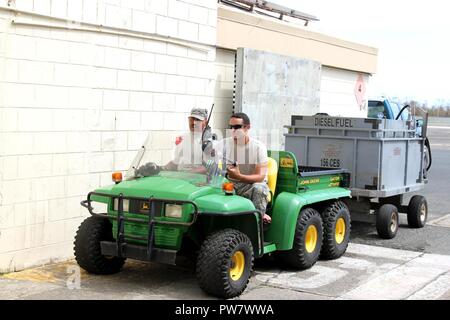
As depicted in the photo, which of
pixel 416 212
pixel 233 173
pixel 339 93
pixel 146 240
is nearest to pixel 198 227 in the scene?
pixel 146 240

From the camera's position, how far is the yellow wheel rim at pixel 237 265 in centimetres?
614

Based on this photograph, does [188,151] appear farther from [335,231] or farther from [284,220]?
[335,231]

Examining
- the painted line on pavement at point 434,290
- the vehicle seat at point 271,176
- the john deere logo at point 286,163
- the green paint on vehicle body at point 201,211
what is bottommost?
the painted line on pavement at point 434,290

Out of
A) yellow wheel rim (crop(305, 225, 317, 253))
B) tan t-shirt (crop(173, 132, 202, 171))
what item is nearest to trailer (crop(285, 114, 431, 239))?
yellow wheel rim (crop(305, 225, 317, 253))

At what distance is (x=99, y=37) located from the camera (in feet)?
25.8

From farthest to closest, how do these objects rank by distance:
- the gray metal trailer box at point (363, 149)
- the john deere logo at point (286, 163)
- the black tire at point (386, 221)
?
1. the black tire at point (386, 221)
2. the gray metal trailer box at point (363, 149)
3. the john deere logo at point (286, 163)

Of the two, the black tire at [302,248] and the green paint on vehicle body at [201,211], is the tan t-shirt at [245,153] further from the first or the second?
the black tire at [302,248]

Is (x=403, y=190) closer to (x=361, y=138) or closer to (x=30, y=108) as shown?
(x=361, y=138)

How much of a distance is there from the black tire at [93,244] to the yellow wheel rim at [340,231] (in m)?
3.07

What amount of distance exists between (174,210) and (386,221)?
4500 millimetres

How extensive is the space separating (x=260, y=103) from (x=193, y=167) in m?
4.56

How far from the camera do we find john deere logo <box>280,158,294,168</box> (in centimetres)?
755

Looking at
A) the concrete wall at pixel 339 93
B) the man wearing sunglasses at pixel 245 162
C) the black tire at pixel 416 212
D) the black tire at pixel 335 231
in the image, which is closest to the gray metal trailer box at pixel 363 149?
the black tire at pixel 416 212
